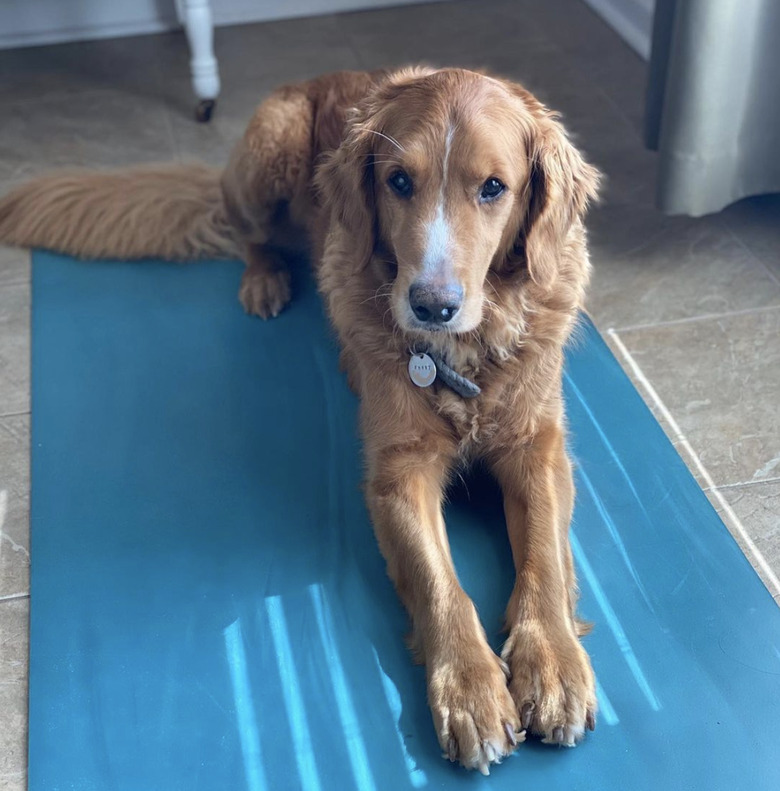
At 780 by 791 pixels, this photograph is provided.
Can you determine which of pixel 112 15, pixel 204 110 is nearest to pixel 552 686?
pixel 204 110

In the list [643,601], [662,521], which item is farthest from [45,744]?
[662,521]

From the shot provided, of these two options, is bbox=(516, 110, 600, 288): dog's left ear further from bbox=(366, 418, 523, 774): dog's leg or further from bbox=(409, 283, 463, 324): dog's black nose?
bbox=(366, 418, 523, 774): dog's leg

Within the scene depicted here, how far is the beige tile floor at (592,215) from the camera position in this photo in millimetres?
2154

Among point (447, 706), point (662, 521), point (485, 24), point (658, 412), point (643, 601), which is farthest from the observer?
point (485, 24)

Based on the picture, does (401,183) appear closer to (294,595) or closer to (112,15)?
(294,595)

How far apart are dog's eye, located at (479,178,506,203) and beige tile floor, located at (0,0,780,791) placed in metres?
0.83

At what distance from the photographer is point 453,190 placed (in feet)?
5.71

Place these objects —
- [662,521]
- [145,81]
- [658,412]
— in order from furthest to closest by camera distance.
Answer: [145,81], [658,412], [662,521]

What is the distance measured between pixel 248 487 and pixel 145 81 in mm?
2588

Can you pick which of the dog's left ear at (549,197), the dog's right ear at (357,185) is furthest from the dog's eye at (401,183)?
the dog's left ear at (549,197)

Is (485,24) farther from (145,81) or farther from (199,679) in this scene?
(199,679)

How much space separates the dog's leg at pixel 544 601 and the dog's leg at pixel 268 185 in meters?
1.05

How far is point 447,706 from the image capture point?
161 cm

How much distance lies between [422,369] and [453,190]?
0.39 metres
